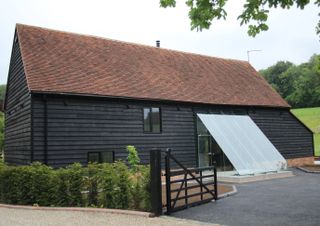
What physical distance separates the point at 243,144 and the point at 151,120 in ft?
16.6

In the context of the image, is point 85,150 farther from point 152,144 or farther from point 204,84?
point 204,84

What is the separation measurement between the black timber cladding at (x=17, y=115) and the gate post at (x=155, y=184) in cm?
810

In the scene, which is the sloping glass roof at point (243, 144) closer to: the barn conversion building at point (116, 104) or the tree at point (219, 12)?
the barn conversion building at point (116, 104)

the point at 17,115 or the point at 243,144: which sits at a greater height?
the point at 17,115

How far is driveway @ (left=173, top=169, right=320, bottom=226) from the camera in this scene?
31.7ft

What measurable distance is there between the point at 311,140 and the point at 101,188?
71.9 feet

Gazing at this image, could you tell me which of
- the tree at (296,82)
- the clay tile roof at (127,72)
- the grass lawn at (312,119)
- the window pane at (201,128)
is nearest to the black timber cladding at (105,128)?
the window pane at (201,128)

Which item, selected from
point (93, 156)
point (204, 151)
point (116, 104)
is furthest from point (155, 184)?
point (204, 151)

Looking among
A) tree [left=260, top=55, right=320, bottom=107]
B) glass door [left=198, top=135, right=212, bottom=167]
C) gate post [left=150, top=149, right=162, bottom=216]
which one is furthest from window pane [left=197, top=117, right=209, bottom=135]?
tree [left=260, top=55, right=320, bottom=107]

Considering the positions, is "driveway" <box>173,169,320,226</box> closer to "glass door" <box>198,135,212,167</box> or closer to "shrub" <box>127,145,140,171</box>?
"shrub" <box>127,145,140,171</box>

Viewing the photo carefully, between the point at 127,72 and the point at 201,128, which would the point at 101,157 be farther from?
the point at 201,128

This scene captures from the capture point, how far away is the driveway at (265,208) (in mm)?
9672

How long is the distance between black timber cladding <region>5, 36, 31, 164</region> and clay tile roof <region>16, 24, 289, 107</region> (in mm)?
1051

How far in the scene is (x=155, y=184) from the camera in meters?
10.8
